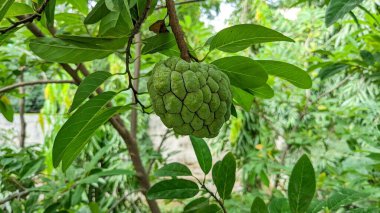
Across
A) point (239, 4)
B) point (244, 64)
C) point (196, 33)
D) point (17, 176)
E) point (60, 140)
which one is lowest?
point (17, 176)

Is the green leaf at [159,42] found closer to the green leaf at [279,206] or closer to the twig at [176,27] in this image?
the twig at [176,27]

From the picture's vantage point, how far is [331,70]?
4.09 feet

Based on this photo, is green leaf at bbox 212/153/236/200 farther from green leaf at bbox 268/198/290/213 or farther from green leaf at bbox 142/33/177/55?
green leaf at bbox 142/33/177/55

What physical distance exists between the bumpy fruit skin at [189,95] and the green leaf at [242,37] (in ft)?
0.21

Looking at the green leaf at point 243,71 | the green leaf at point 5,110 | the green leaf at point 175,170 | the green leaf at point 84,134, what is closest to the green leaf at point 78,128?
the green leaf at point 84,134

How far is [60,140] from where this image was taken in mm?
589

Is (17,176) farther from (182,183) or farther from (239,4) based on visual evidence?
(239,4)

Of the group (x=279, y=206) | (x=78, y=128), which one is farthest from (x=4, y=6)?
(x=279, y=206)

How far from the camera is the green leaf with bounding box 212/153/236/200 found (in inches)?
30.1

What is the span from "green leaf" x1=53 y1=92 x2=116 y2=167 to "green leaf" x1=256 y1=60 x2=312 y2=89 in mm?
292

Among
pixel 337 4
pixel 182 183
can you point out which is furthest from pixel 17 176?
pixel 337 4

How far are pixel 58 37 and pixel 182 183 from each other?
42 centimetres

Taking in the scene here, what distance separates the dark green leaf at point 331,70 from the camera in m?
1.23

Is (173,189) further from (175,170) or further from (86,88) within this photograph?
(86,88)
